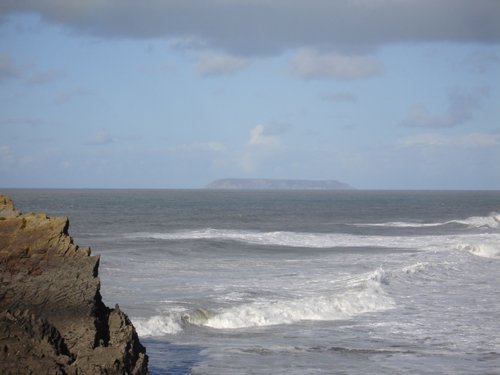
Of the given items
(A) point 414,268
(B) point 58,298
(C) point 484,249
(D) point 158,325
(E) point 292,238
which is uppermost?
(B) point 58,298

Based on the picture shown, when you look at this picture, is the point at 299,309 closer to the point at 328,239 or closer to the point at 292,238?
the point at 328,239

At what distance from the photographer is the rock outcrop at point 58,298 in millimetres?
9906

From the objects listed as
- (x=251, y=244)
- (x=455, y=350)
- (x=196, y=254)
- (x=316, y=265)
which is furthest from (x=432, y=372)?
(x=251, y=244)

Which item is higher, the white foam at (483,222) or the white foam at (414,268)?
the white foam at (483,222)

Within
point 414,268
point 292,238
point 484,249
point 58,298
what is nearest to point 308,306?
point 414,268

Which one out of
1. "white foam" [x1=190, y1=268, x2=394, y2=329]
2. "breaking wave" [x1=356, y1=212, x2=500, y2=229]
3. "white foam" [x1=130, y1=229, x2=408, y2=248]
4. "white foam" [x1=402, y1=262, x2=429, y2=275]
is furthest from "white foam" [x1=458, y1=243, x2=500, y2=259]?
"breaking wave" [x1=356, y1=212, x2=500, y2=229]

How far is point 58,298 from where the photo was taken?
10164 millimetres

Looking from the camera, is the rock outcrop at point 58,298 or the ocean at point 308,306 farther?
A: the ocean at point 308,306

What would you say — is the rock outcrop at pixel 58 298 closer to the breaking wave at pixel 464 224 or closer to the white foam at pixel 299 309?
the white foam at pixel 299 309

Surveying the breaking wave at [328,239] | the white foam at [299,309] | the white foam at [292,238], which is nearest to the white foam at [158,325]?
the white foam at [299,309]

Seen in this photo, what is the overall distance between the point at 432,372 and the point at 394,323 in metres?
4.72

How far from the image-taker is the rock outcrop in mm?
9906

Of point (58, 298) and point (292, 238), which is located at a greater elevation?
point (58, 298)

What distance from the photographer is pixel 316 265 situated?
30.5m
